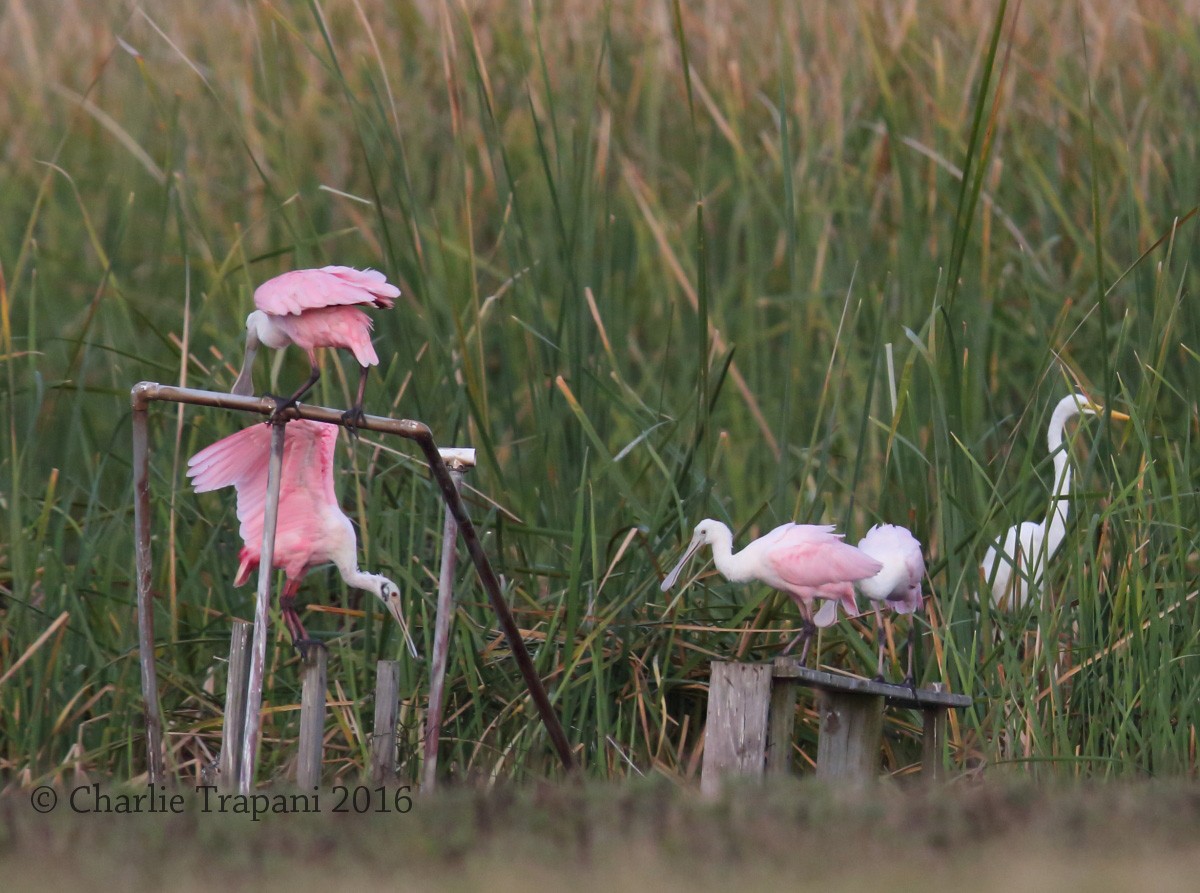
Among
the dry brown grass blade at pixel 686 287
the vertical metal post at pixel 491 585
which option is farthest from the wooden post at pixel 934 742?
the dry brown grass blade at pixel 686 287

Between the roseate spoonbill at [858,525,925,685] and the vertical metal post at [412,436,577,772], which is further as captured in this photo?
the roseate spoonbill at [858,525,925,685]

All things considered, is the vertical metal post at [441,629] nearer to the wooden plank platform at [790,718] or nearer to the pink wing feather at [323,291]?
the pink wing feather at [323,291]

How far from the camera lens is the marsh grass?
3.97 metres

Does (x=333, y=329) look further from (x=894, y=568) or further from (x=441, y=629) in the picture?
(x=894, y=568)

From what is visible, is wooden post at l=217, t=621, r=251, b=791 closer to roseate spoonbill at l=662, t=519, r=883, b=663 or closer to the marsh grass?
the marsh grass

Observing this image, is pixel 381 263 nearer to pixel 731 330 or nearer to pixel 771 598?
pixel 731 330

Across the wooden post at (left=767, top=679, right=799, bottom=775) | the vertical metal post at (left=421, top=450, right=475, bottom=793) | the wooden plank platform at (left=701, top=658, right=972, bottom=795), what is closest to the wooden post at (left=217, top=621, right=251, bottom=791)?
the vertical metal post at (left=421, top=450, right=475, bottom=793)

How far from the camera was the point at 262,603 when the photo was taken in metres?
3.09

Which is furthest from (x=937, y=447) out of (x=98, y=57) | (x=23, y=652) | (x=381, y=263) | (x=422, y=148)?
(x=98, y=57)

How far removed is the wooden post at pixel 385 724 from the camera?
342 centimetres

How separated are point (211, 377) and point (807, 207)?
2.26m

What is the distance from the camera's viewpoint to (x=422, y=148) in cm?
651

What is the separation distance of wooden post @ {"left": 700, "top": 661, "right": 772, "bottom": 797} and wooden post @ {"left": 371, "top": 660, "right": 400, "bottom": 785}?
0.65 metres

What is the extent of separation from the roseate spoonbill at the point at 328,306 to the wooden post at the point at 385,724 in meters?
0.69
